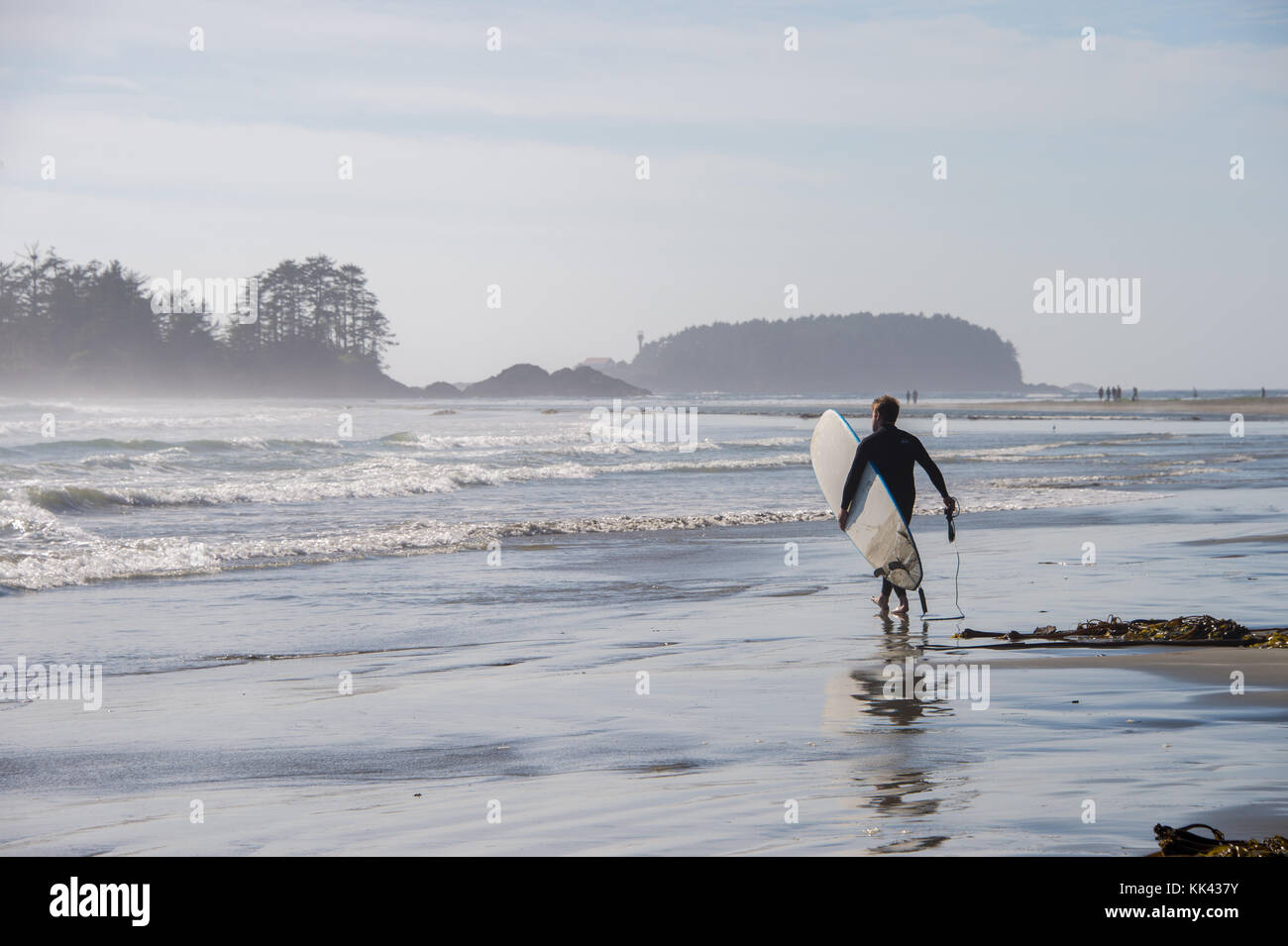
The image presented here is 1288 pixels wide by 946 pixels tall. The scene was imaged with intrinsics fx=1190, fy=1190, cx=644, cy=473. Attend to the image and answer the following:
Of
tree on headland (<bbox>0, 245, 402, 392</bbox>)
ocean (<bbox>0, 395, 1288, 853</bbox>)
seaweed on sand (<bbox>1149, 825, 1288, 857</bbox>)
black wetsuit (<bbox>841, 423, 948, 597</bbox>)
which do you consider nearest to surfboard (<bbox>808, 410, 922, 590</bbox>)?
black wetsuit (<bbox>841, 423, 948, 597</bbox>)

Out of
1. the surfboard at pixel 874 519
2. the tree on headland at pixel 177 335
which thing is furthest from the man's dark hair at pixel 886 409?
the tree on headland at pixel 177 335

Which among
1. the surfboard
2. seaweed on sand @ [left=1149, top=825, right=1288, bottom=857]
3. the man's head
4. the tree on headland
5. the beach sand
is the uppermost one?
the tree on headland

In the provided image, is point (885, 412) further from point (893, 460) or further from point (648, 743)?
point (648, 743)

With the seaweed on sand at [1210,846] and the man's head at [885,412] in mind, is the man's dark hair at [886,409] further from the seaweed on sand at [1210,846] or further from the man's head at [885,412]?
the seaweed on sand at [1210,846]

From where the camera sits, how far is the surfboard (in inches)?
360

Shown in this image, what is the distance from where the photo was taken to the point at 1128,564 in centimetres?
1187

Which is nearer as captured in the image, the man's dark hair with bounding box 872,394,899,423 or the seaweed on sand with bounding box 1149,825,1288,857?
the seaweed on sand with bounding box 1149,825,1288,857

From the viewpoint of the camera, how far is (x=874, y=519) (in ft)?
31.3

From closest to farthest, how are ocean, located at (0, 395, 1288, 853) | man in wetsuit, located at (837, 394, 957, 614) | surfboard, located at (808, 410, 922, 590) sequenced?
ocean, located at (0, 395, 1288, 853) < surfboard, located at (808, 410, 922, 590) < man in wetsuit, located at (837, 394, 957, 614)

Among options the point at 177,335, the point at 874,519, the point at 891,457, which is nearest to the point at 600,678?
the point at 874,519

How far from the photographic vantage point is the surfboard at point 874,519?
915 centimetres

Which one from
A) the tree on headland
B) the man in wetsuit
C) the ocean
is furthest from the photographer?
the tree on headland

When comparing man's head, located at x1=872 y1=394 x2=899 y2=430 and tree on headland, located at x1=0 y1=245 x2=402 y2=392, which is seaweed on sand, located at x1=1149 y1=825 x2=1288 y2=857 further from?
tree on headland, located at x1=0 y1=245 x2=402 y2=392
